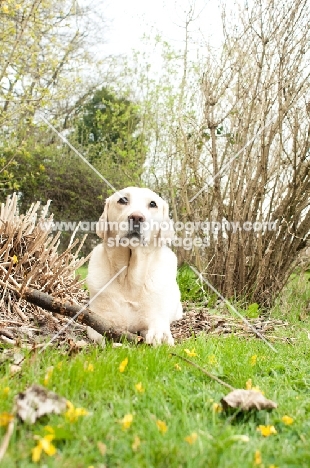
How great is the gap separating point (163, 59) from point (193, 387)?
27.7 ft

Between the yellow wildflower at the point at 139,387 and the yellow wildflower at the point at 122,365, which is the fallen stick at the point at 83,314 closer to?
the yellow wildflower at the point at 122,365

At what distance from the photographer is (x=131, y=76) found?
11.4m

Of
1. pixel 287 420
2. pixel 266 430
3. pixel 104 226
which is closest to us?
pixel 266 430

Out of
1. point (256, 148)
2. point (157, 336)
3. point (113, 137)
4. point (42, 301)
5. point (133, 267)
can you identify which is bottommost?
point (157, 336)

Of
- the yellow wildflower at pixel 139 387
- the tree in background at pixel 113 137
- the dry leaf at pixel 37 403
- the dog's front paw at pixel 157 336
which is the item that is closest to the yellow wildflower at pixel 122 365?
the yellow wildflower at pixel 139 387

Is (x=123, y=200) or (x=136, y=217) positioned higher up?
(x=123, y=200)

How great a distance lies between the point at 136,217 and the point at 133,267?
0.42 m

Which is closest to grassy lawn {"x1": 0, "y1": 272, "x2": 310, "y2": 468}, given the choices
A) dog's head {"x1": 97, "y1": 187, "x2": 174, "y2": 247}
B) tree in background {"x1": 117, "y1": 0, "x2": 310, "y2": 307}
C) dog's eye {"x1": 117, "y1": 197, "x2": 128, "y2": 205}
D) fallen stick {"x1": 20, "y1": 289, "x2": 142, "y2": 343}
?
fallen stick {"x1": 20, "y1": 289, "x2": 142, "y2": 343}

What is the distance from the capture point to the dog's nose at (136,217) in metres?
3.28

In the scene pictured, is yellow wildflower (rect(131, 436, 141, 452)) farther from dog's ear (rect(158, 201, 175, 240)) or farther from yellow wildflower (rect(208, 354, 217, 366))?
dog's ear (rect(158, 201, 175, 240))

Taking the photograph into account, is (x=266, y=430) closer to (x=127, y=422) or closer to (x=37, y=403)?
(x=127, y=422)

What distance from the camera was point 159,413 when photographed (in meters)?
1.72

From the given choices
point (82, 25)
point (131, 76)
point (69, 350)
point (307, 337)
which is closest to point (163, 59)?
point (131, 76)

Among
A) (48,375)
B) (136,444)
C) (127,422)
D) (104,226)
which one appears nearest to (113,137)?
(104,226)
